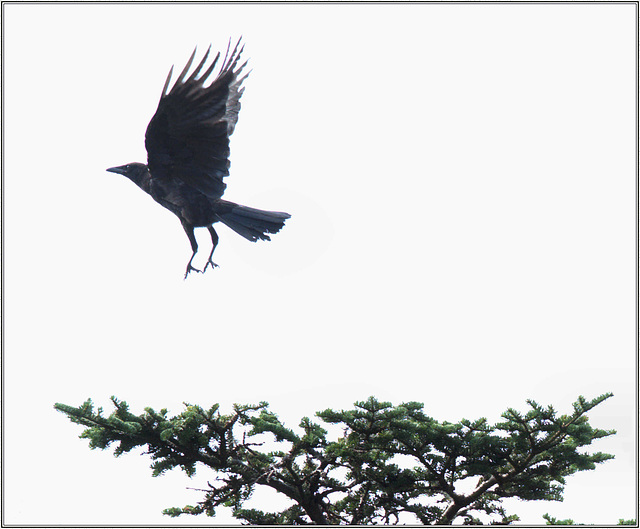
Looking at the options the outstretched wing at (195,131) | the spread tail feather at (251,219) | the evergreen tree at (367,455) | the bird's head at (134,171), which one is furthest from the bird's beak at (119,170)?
the evergreen tree at (367,455)

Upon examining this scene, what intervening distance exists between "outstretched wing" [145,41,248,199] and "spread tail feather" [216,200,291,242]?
0.33m

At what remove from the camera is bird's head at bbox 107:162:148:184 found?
21.0 ft

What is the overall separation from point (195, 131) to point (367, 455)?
3119mm

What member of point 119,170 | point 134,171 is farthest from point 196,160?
point 119,170

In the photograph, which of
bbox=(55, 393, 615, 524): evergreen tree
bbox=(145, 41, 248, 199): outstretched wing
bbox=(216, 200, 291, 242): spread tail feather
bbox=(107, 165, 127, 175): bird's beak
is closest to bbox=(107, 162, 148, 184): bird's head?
bbox=(107, 165, 127, 175): bird's beak

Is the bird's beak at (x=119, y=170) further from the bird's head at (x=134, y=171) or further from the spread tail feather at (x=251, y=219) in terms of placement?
the spread tail feather at (x=251, y=219)

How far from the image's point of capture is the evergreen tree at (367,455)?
4805 millimetres

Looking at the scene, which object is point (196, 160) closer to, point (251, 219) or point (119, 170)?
point (251, 219)

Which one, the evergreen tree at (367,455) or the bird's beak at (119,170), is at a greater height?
the bird's beak at (119,170)

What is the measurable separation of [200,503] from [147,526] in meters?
0.45

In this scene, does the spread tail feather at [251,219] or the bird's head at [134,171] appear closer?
the spread tail feather at [251,219]

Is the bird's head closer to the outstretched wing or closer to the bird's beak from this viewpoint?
the bird's beak

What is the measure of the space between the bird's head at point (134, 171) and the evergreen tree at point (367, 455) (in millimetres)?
2469

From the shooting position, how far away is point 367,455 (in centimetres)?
513
